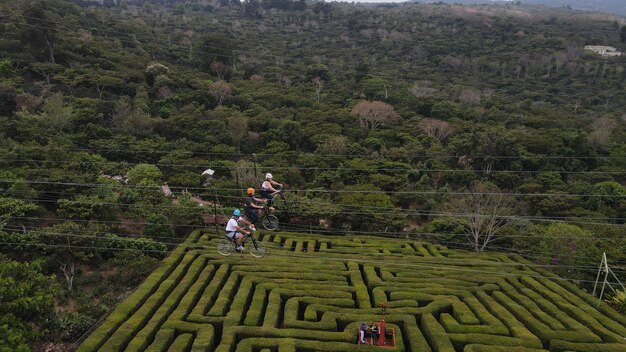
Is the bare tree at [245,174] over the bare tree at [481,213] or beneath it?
over

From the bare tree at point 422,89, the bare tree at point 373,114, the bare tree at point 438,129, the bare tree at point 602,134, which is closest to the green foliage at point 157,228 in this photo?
the bare tree at point 373,114

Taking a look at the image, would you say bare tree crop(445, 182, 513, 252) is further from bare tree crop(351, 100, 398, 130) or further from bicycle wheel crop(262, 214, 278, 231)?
bare tree crop(351, 100, 398, 130)

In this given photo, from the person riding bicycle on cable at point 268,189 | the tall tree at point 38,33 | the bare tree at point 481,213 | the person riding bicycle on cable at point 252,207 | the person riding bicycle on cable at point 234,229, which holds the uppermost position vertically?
the tall tree at point 38,33

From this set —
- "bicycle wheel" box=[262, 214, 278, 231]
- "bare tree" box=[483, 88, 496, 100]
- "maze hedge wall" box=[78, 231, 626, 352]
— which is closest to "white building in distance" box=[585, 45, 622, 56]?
"bare tree" box=[483, 88, 496, 100]

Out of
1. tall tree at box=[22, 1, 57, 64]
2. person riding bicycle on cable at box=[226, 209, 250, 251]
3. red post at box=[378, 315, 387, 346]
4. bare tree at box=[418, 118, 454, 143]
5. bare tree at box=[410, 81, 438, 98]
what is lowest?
red post at box=[378, 315, 387, 346]

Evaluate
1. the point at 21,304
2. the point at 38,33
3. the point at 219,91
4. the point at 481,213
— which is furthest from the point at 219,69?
the point at 21,304

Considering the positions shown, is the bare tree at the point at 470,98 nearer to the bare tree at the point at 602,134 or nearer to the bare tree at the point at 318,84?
the bare tree at the point at 602,134
